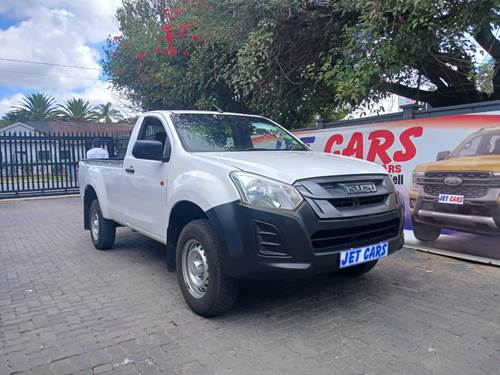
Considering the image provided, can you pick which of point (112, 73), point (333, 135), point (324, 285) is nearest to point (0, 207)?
point (112, 73)

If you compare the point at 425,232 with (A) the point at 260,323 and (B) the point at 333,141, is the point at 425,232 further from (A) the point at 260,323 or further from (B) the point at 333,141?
(A) the point at 260,323

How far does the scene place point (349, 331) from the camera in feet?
10.5

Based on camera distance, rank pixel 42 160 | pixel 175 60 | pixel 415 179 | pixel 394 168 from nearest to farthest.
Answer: pixel 415 179 < pixel 394 168 < pixel 175 60 < pixel 42 160

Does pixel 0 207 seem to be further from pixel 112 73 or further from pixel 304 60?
pixel 304 60

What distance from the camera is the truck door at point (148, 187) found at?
13.7ft

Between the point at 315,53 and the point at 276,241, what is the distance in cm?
576

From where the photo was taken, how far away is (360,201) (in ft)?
11.1

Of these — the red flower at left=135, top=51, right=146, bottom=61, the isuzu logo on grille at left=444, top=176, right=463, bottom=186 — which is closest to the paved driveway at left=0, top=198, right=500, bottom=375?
the isuzu logo on grille at left=444, top=176, right=463, bottom=186

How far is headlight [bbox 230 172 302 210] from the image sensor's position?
308cm

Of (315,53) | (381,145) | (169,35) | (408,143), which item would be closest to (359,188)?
(408,143)

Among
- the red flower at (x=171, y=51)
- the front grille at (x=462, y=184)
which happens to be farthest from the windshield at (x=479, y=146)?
the red flower at (x=171, y=51)

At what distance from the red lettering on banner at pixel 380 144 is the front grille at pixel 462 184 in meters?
0.72

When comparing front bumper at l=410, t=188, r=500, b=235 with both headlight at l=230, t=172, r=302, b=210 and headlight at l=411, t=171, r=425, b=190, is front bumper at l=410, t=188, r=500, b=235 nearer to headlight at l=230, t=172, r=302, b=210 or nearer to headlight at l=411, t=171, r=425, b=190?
headlight at l=411, t=171, r=425, b=190

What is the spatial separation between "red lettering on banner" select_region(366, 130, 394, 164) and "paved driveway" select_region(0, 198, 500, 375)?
5.10ft
